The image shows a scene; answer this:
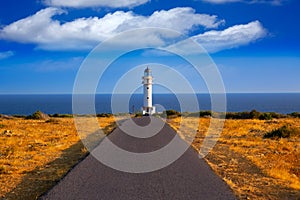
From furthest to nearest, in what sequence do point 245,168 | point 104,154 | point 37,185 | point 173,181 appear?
point 104,154 → point 245,168 → point 37,185 → point 173,181

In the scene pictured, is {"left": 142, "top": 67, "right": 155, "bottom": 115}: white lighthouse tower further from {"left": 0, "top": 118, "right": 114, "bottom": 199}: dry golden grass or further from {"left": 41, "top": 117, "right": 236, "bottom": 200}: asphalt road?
{"left": 41, "top": 117, "right": 236, "bottom": 200}: asphalt road

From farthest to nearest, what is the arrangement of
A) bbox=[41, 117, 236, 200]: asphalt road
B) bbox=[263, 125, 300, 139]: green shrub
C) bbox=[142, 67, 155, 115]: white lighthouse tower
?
1. bbox=[142, 67, 155, 115]: white lighthouse tower
2. bbox=[263, 125, 300, 139]: green shrub
3. bbox=[41, 117, 236, 200]: asphalt road

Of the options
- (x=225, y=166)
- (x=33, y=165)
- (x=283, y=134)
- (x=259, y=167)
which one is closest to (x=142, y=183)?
(x=225, y=166)

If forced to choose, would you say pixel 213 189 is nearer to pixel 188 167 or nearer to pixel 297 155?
pixel 188 167

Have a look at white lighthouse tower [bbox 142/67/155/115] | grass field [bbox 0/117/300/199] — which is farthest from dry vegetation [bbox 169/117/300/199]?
white lighthouse tower [bbox 142/67/155/115]

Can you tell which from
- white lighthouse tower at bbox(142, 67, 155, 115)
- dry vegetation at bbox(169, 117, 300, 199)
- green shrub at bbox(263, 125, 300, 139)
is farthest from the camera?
white lighthouse tower at bbox(142, 67, 155, 115)

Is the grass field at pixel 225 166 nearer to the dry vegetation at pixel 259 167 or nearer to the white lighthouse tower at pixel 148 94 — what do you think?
the dry vegetation at pixel 259 167

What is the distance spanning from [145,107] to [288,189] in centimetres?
4609

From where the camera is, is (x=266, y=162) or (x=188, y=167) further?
(x=266, y=162)

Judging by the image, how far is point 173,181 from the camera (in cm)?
924

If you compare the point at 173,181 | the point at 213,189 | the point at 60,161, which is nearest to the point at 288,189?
the point at 213,189

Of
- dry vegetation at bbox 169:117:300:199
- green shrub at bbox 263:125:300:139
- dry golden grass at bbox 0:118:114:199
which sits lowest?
dry golden grass at bbox 0:118:114:199

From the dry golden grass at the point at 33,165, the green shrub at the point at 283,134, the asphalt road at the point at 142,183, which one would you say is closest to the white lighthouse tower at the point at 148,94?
the green shrub at the point at 283,134

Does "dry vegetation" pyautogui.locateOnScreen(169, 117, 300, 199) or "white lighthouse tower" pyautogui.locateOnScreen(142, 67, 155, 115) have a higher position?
"white lighthouse tower" pyautogui.locateOnScreen(142, 67, 155, 115)
